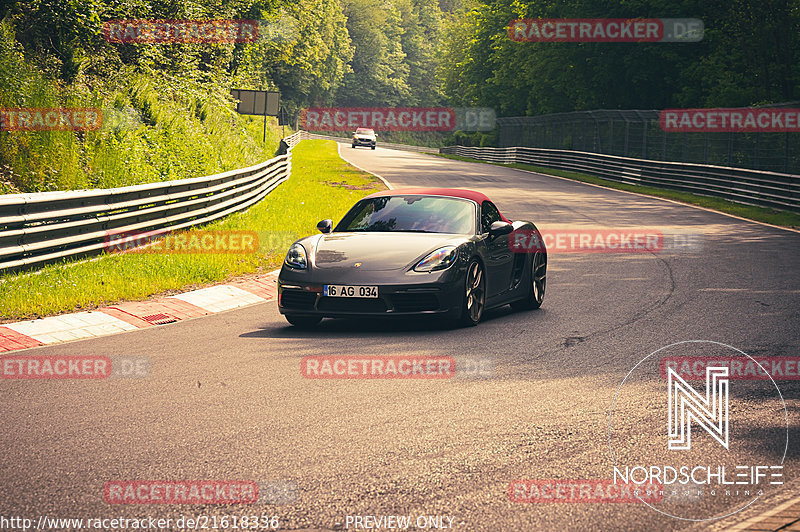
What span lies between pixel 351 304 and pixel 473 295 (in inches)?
51.6

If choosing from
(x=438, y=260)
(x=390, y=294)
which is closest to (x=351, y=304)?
(x=390, y=294)

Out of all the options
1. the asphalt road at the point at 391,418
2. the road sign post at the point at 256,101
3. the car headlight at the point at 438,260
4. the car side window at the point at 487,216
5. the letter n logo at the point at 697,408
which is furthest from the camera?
the road sign post at the point at 256,101

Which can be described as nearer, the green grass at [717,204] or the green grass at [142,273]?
the green grass at [142,273]

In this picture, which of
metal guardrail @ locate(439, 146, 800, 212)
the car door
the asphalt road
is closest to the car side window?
the car door

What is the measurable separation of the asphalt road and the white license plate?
1.31 feet

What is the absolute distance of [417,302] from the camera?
347 inches

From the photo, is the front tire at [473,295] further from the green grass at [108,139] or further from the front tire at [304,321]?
the green grass at [108,139]

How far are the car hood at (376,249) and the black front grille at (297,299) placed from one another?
296 millimetres

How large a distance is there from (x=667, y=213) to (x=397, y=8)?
14523 centimetres

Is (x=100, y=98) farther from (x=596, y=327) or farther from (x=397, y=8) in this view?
(x=397, y=8)

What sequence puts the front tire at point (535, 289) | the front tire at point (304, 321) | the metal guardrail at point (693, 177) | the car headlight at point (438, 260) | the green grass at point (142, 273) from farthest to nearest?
the metal guardrail at point (693, 177), the front tire at point (535, 289), the green grass at point (142, 273), the front tire at point (304, 321), the car headlight at point (438, 260)

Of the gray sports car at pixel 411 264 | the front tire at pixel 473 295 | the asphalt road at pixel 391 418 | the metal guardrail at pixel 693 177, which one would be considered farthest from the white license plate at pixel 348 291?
the metal guardrail at pixel 693 177

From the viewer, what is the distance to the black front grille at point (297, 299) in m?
8.98

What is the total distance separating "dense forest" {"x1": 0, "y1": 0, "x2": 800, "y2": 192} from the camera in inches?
653
